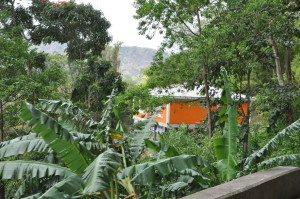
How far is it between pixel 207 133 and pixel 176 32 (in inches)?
153

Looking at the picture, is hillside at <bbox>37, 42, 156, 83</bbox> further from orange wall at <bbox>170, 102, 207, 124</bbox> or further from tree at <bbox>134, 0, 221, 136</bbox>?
tree at <bbox>134, 0, 221, 136</bbox>

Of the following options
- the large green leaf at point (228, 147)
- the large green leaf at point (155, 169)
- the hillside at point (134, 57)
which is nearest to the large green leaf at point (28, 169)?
the large green leaf at point (155, 169)

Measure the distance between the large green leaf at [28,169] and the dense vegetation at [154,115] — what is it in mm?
14

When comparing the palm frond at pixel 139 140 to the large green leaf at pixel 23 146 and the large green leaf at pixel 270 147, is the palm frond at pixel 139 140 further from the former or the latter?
the large green leaf at pixel 270 147

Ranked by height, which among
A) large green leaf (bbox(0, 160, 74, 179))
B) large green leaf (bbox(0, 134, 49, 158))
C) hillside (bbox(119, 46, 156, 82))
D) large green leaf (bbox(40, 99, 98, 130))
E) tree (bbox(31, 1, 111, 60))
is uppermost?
hillside (bbox(119, 46, 156, 82))

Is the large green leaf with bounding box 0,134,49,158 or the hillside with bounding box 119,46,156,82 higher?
the hillside with bounding box 119,46,156,82

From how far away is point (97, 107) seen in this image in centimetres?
1753

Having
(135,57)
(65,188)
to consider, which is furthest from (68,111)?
(135,57)

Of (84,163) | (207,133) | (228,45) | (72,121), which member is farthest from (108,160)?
(207,133)

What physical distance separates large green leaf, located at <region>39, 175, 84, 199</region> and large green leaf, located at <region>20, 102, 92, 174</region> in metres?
0.57

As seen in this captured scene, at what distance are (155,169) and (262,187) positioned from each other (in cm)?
129

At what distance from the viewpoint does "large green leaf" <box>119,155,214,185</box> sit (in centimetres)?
338

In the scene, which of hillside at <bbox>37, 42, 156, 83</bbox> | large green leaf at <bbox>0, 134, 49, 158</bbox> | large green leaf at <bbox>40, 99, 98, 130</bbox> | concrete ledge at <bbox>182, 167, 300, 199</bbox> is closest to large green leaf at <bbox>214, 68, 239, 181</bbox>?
concrete ledge at <bbox>182, 167, 300, 199</bbox>

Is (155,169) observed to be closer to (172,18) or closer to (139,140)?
(139,140)
